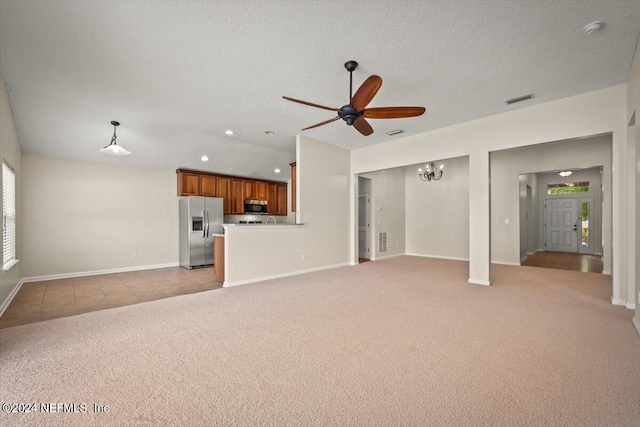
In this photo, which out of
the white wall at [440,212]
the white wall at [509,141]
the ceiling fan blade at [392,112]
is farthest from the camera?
the white wall at [440,212]

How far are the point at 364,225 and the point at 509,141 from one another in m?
4.22

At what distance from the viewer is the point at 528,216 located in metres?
8.37

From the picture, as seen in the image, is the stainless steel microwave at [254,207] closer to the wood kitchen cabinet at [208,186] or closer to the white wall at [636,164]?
the wood kitchen cabinet at [208,186]

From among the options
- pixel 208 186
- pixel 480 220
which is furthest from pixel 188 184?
pixel 480 220

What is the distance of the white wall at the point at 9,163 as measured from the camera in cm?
348

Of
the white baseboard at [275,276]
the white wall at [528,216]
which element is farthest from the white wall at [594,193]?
the white baseboard at [275,276]

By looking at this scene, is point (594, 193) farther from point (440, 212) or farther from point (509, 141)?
point (509, 141)

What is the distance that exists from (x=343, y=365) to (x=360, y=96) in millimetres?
Result: 2548

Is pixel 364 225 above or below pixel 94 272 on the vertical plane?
above

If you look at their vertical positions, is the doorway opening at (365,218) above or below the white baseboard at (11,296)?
above

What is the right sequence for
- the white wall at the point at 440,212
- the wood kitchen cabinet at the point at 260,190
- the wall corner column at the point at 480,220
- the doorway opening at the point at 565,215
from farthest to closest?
the doorway opening at the point at 565,215 < the wood kitchen cabinet at the point at 260,190 < the white wall at the point at 440,212 < the wall corner column at the point at 480,220

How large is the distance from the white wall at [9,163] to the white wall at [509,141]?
238 inches

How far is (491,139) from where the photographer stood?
4805 millimetres

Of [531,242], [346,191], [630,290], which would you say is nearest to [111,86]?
[346,191]
